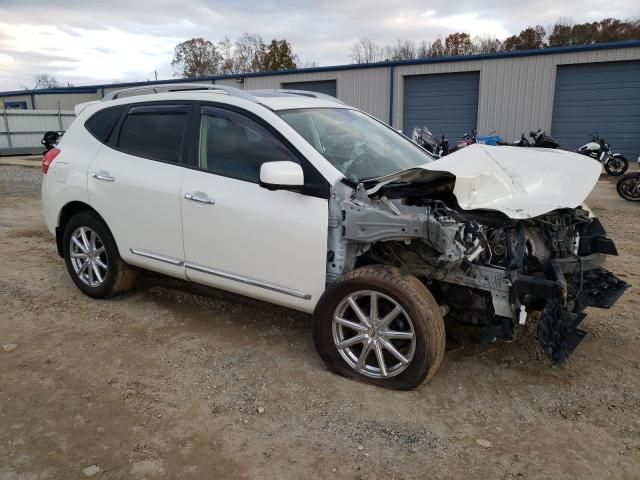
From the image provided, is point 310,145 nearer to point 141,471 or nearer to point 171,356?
point 171,356

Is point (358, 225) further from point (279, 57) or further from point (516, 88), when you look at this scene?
point (279, 57)

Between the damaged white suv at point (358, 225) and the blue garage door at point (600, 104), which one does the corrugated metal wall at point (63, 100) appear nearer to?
the blue garage door at point (600, 104)

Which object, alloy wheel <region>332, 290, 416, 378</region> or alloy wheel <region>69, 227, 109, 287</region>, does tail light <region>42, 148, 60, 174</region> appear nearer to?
alloy wheel <region>69, 227, 109, 287</region>

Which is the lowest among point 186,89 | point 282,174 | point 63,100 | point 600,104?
point 282,174

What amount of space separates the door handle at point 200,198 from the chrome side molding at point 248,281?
1.68ft

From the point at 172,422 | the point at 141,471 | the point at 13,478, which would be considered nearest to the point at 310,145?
the point at 172,422

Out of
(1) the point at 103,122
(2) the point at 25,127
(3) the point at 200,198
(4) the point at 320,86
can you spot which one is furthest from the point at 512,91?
(2) the point at 25,127

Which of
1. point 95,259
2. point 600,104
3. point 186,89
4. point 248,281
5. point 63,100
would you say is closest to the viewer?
point 248,281

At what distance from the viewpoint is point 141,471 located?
262cm

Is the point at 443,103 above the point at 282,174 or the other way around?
above

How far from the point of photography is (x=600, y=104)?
1728 centimetres

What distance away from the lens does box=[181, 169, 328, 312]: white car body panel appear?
11.2ft

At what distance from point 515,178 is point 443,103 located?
17.3 m

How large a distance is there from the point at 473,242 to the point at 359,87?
1903 centimetres
